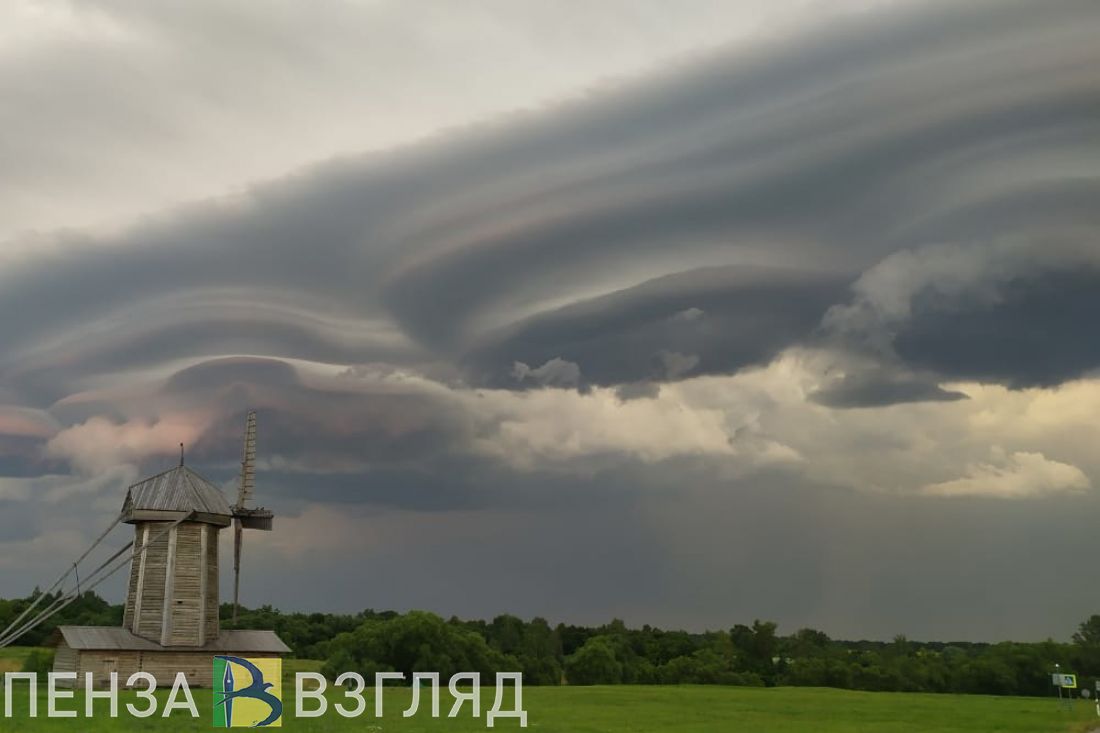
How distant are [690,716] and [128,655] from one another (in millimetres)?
35123

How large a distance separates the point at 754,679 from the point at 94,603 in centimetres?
6754

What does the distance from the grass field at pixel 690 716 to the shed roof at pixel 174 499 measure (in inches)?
483

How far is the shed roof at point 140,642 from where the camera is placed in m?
61.8

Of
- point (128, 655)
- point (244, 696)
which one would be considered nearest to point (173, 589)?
point (128, 655)

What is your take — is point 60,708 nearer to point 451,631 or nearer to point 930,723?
point 930,723

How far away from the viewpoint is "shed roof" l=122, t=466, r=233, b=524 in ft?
219

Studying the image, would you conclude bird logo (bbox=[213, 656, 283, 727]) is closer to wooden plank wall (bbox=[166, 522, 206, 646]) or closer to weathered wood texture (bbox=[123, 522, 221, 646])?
wooden plank wall (bbox=[166, 522, 206, 646])

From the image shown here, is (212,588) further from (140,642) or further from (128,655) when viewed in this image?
(128,655)

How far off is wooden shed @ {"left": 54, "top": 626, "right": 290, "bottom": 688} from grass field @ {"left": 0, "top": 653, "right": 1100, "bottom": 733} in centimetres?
413

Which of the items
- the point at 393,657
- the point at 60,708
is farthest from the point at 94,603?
the point at 60,708

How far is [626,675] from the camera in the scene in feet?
360

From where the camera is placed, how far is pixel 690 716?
50.2 m

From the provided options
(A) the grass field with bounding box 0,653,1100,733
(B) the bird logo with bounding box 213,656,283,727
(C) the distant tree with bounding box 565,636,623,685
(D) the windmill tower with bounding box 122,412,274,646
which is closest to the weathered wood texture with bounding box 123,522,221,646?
(D) the windmill tower with bounding box 122,412,274,646

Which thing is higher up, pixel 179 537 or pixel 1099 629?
pixel 179 537
